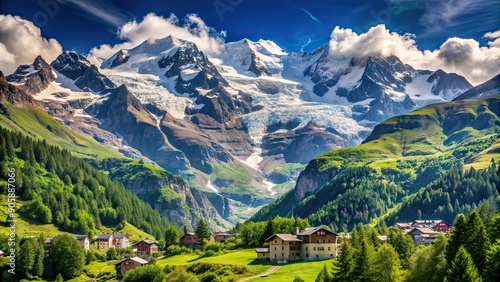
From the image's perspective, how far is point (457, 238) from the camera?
76.3 meters

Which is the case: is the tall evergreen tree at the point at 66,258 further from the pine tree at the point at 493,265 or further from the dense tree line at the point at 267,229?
the pine tree at the point at 493,265

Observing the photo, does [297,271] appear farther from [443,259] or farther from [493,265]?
[493,265]

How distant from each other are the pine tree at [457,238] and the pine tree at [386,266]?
45.0 feet

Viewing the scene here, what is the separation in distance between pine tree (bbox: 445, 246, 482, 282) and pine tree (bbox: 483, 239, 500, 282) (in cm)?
103

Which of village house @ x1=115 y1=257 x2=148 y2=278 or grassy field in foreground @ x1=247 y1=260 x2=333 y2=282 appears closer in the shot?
grassy field in foreground @ x1=247 y1=260 x2=333 y2=282

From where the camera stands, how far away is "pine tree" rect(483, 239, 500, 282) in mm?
65688

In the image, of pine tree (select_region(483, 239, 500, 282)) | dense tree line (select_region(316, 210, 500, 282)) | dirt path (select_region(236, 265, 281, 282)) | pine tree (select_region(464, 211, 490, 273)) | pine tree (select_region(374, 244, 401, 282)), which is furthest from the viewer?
dirt path (select_region(236, 265, 281, 282))

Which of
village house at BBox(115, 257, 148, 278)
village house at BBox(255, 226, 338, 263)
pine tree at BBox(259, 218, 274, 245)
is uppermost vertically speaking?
pine tree at BBox(259, 218, 274, 245)

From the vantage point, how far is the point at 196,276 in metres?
117

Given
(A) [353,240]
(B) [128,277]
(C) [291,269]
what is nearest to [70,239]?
(B) [128,277]

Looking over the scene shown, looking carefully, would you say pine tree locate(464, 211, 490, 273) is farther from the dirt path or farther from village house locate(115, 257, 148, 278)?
village house locate(115, 257, 148, 278)

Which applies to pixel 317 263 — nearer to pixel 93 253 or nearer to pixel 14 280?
pixel 14 280

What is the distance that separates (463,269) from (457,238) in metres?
8.62

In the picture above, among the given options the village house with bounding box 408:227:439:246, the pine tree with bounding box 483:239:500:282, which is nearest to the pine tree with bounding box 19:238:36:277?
the village house with bounding box 408:227:439:246
